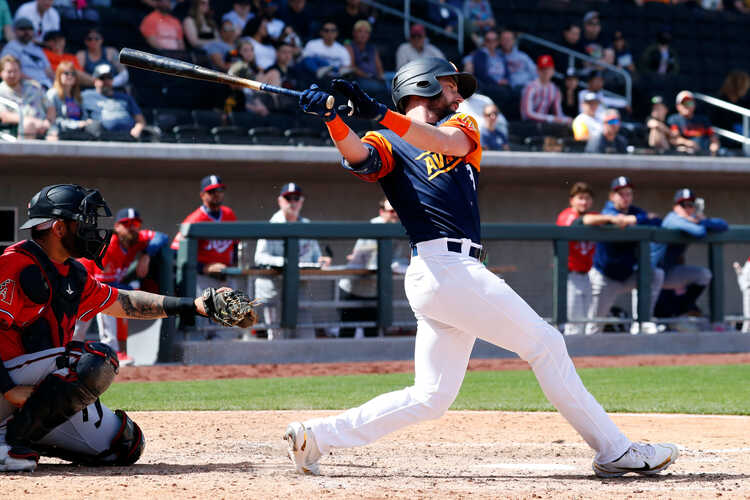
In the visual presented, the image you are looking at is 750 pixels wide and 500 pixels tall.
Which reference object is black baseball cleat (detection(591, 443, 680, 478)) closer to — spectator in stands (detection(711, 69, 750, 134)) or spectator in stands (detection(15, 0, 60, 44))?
spectator in stands (detection(15, 0, 60, 44))

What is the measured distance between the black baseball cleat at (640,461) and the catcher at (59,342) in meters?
1.54

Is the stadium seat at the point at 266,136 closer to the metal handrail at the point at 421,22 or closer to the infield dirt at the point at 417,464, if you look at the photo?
the metal handrail at the point at 421,22

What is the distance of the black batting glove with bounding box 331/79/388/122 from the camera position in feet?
12.6

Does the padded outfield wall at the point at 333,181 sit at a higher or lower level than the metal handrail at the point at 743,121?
lower

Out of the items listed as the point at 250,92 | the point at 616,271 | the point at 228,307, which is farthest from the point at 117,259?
the point at 228,307

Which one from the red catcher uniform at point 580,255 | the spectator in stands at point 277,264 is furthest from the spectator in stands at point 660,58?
the spectator in stands at point 277,264

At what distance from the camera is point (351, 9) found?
13.9 metres

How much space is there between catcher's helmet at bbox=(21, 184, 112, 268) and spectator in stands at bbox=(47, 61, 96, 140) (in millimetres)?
6457

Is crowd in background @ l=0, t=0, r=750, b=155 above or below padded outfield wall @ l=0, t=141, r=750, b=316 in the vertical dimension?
above

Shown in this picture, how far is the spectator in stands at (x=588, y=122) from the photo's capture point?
517 inches

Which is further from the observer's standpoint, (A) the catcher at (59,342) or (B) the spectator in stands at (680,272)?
(B) the spectator in stands at (680,272)

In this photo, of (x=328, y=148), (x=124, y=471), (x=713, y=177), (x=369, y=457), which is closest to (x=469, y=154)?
(x=369, y=457)

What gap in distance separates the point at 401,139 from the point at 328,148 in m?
7.34

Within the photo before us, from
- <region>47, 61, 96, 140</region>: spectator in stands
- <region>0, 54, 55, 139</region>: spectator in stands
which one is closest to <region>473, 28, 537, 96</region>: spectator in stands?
<region>47, 61, 96, 140</region>: spectator in stands
